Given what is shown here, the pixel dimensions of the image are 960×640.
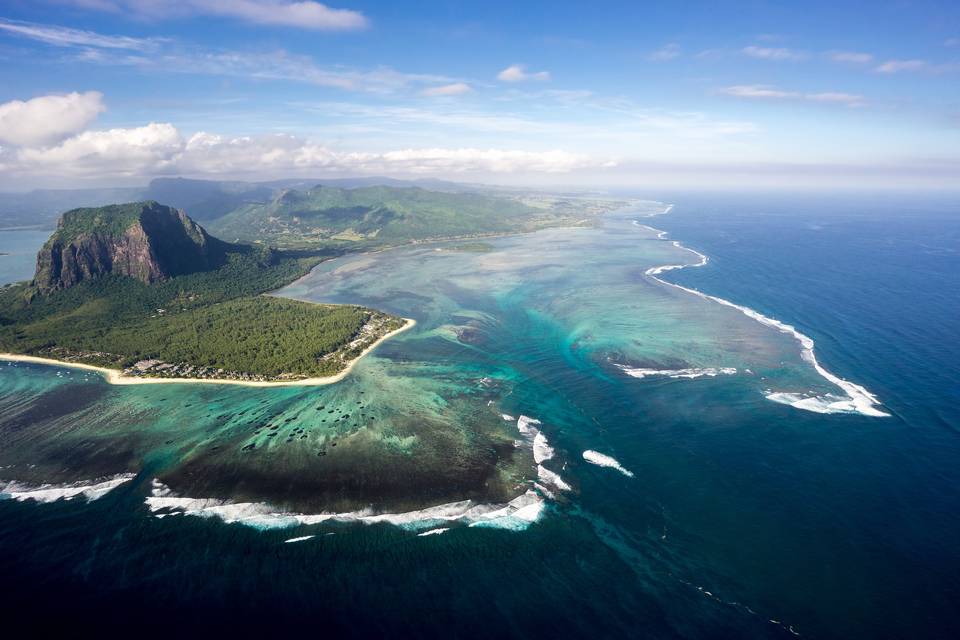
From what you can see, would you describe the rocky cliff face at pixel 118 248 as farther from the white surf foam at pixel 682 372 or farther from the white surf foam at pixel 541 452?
the white surf foam at pixel 682 372

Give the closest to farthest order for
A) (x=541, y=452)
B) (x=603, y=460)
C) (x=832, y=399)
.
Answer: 1. (x=603, y=460)
2. (x=541, y=452)
3. (x=832, y=399)

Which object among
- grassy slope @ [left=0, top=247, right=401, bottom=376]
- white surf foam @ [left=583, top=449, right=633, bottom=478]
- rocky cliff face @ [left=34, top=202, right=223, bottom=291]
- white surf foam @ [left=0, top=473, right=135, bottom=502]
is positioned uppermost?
rocky cliff face @ [left=34, top=202, right=223, bottom=291]

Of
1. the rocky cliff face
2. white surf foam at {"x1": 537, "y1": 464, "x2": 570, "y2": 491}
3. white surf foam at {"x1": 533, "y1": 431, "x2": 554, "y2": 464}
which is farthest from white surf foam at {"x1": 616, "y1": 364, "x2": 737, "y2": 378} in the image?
the rocky cliff face

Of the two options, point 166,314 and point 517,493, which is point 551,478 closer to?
point 517,493

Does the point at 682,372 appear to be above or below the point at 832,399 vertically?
above

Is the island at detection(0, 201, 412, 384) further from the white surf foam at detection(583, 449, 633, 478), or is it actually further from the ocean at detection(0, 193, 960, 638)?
the white surf foam at detection(583, 449, 633, 478)

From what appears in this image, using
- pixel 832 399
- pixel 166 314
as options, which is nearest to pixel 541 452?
pixel 832 399

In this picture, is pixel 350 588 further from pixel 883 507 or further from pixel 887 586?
pixel 883 507
